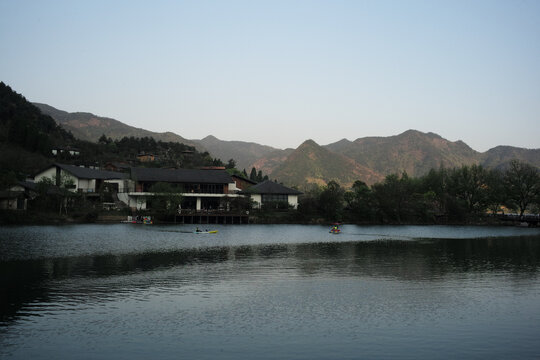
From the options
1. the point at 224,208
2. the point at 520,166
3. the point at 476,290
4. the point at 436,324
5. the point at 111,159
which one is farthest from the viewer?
the point at 111,159

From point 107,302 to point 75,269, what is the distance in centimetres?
917

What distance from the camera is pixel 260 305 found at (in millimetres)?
19250

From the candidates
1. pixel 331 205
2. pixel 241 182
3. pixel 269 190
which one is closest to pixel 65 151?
pixel 241 182

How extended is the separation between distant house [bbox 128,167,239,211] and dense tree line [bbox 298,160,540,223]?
50.0ft

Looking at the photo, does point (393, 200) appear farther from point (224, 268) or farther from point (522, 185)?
point (224, 268)

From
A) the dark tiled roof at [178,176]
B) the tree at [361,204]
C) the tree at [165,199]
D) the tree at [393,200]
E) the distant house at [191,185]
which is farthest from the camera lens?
the tree at [393,200]

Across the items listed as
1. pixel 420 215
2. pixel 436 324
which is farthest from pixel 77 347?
pixel 420 215

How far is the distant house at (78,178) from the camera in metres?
74.3

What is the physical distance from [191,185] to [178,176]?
2.88 metres

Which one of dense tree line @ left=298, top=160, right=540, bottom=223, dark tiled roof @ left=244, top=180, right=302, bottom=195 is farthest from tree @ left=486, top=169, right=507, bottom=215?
dark tiled roof @ left=244, top=180, right=302, bottom=195

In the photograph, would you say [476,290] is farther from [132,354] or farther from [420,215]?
[420,215]

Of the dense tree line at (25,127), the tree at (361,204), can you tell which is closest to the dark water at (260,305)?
the tree at (361,204)

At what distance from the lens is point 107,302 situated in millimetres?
19156

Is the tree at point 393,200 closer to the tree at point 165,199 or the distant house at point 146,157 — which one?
the tree at point 165,199
